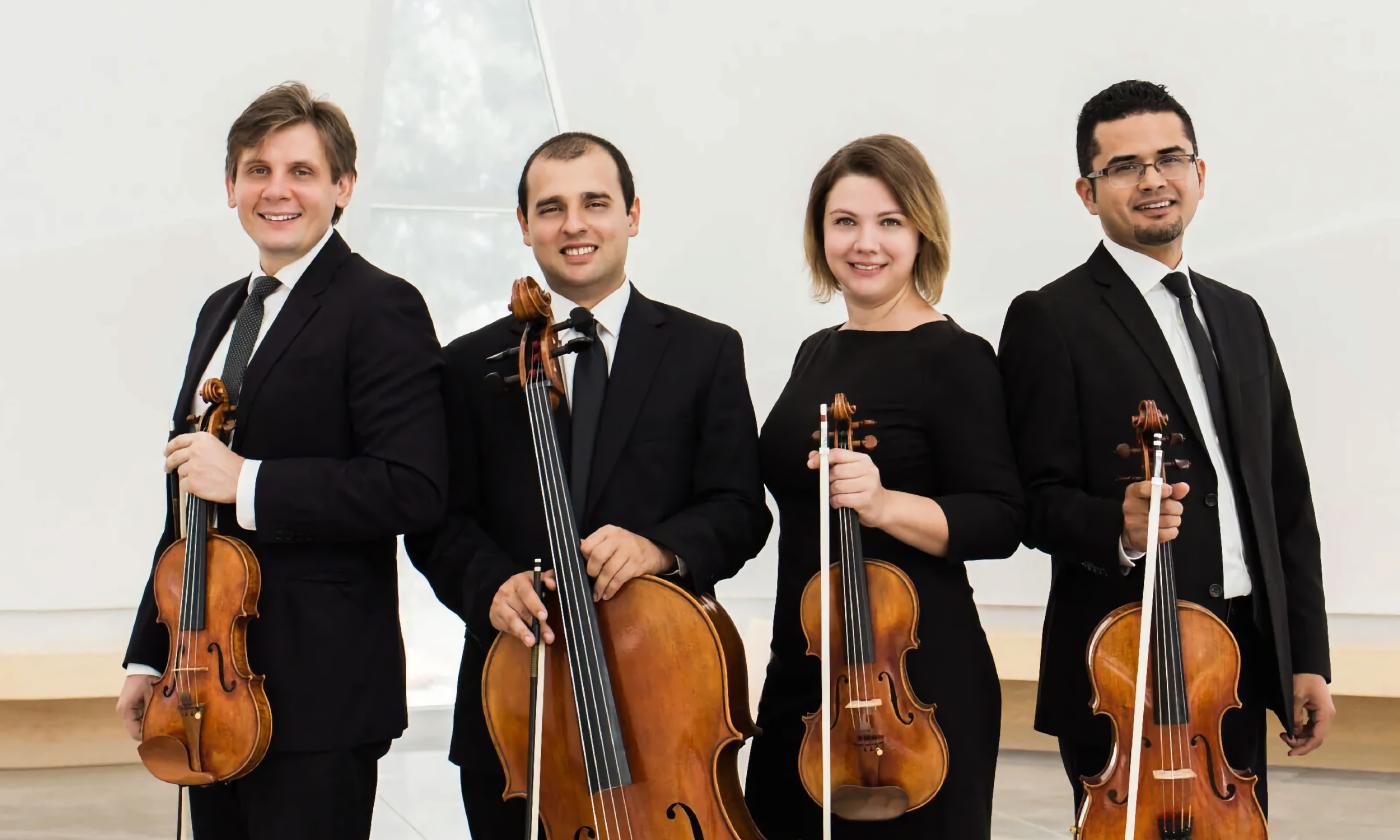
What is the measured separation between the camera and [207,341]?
7.03ft

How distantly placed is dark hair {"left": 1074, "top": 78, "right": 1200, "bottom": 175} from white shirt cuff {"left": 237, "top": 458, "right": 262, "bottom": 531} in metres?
1.38

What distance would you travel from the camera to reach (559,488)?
1912 millimetres

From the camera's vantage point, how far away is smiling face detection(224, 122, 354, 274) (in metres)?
2.08

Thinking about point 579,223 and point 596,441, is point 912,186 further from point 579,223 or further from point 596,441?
point 596,441

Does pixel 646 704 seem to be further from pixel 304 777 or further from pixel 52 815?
pixel 52 815

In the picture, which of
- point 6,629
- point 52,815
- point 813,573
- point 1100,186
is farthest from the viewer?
point 6,629

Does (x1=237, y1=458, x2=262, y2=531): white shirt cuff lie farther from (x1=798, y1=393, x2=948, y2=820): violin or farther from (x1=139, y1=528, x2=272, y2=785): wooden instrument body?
(x1=798, y1=393, x2=948, y2=820): violin

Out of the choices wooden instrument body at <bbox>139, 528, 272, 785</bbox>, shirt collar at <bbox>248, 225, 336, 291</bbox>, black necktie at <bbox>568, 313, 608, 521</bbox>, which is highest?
shirt collar at <bbox>248, 225, 336, 291</bbox>

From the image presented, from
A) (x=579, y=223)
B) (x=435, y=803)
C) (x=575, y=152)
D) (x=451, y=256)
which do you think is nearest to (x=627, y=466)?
(x=579, y=223)

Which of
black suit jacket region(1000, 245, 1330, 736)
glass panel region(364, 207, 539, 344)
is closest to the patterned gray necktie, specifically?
black suit jacket region(1000, 245, 1330, 736)

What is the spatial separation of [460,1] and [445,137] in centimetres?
65

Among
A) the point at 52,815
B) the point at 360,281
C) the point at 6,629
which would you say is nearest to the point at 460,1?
the point at 6,629

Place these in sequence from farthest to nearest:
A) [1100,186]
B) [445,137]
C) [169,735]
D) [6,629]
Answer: [445,137] < [6,629] < [1100,186] < [169,735]

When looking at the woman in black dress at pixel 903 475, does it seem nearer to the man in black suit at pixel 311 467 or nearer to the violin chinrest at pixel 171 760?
the man in black suit at pixel 311 467
